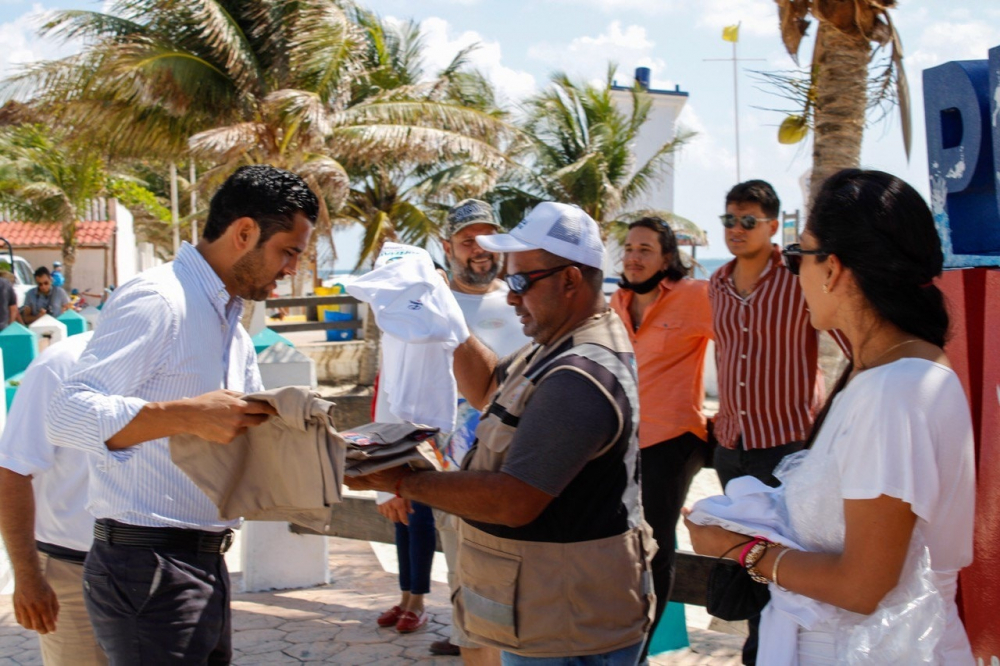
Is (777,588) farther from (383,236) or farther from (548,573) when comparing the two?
(383,236)

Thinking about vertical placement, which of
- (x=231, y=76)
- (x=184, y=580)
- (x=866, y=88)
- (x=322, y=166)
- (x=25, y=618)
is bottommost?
(x=25, y=618)

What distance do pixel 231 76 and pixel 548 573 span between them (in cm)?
1666

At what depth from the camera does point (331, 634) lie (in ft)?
16.1

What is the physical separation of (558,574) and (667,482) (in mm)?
2216

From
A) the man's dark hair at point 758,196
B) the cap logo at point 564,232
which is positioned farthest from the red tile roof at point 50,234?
the cap logo at point 564,232

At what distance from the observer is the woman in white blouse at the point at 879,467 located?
69.0 inches

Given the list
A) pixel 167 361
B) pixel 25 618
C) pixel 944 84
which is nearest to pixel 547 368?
pixel 167 361

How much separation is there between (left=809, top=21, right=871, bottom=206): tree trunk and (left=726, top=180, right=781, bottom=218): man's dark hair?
2.32 metres

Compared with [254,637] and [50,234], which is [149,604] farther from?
[50,234]

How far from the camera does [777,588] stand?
198 centimetres

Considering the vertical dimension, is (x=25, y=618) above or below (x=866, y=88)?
below

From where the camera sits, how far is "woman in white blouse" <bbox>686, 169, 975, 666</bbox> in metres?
1.75

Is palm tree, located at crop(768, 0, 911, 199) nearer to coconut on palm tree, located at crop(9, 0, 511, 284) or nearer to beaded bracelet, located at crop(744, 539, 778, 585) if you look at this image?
beaded bracelet, located at crop(744, 539, 778, 585)

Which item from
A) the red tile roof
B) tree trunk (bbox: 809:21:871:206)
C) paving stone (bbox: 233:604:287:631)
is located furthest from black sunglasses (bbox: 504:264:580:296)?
the red tile roof
